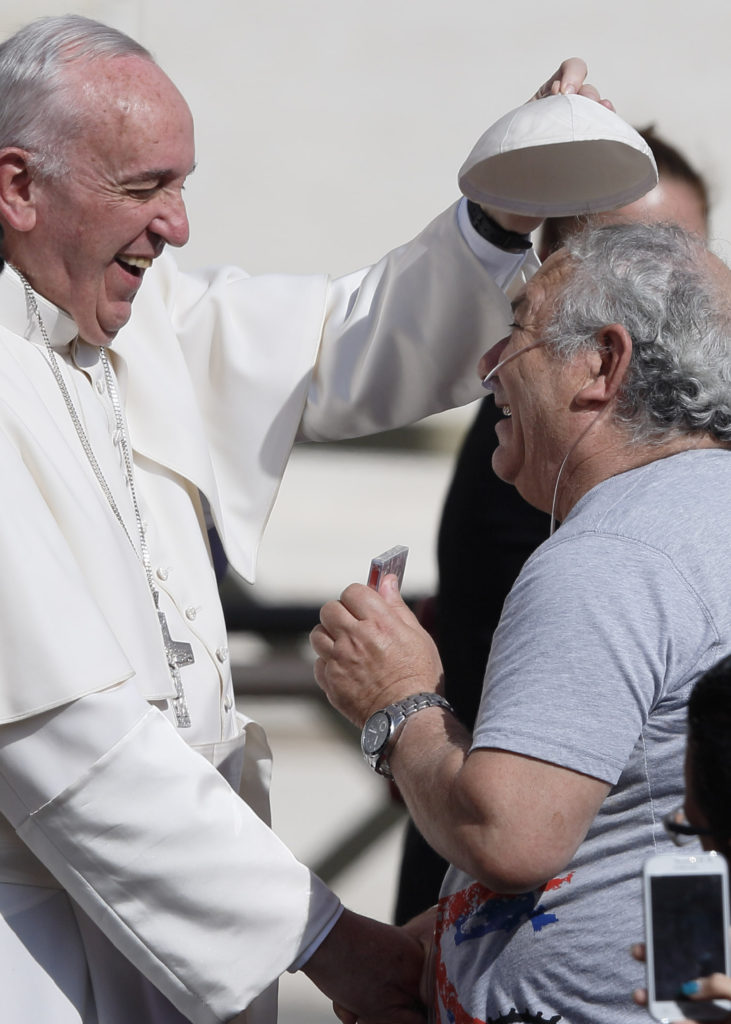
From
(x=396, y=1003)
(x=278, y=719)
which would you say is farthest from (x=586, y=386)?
(x=278, y=719)

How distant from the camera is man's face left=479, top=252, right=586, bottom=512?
5.49ft

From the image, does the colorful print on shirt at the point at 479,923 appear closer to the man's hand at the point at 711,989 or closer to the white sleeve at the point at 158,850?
the white sleeve at the point at 158,850

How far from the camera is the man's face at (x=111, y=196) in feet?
6.06


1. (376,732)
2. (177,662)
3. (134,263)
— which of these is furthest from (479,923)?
(134,263)

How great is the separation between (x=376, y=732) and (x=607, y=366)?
0.54 metres

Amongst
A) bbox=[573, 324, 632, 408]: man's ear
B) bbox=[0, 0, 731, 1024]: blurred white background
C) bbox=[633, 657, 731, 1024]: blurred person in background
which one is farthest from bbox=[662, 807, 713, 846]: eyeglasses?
bbox=[0, 0, 731, 1024]: blurred white background

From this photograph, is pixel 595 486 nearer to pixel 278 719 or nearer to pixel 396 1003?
pixel 396 1003

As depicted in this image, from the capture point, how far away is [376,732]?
1.65m

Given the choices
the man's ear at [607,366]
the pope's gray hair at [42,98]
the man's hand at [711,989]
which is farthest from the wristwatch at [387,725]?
the pope's gray hair at [42,98]

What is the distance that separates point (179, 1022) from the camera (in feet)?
6.28

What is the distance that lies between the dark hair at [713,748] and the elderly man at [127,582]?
0.79 metres

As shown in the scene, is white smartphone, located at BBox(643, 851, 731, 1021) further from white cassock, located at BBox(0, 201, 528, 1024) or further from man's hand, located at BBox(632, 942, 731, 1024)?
white cassock, located at BBox(0, 201, 528, 1024)

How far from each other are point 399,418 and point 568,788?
3.64 feet

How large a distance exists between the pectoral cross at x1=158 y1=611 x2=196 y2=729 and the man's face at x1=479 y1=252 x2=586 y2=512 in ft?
1.76
